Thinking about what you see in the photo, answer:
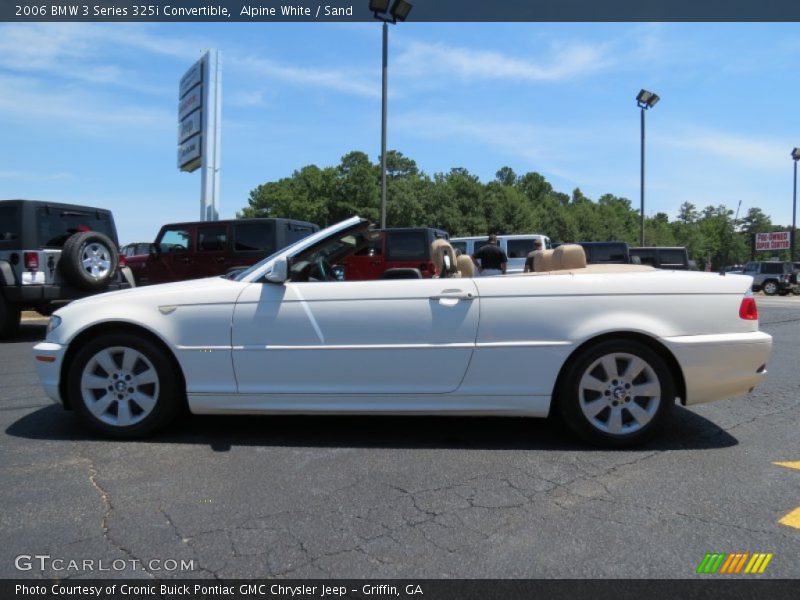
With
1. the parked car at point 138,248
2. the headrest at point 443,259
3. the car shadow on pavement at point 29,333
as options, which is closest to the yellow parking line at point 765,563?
the headrest at point 443,259

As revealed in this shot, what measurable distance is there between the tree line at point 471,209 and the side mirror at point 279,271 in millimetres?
31012

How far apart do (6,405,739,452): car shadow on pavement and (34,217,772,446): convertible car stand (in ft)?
0.77

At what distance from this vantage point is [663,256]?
20812mm

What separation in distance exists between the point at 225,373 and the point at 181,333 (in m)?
0.40

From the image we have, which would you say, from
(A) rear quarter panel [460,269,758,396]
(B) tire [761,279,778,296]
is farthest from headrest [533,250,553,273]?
(B) tire [761,279,778,296]

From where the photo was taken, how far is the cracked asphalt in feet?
8.45

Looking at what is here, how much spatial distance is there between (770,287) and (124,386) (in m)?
37.8

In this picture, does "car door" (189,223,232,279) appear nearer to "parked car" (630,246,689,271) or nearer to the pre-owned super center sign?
"parked car" (630,246,689,271)

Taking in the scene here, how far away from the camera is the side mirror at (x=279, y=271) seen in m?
4.04

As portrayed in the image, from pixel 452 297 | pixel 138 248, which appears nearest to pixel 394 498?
pixel 452 297

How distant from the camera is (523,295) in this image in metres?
3.97
